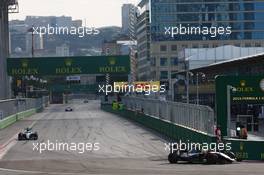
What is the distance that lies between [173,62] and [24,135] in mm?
100794

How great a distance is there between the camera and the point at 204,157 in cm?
2873

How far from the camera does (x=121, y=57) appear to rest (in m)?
77.8

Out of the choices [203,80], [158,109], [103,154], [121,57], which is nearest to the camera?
[103,154]

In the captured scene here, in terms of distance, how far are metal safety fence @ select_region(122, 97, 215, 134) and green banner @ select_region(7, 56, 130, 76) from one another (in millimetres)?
5825

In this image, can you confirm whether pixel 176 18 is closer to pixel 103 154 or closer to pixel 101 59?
pixel 101 59

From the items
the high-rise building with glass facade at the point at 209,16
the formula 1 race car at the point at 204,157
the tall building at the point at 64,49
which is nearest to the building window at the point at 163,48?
the high-rise building with glass facade at the point at 209,16

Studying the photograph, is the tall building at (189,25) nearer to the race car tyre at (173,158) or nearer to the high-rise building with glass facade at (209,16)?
the high-rise building with glass facade at (209,16)

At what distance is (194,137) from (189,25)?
106781 mm

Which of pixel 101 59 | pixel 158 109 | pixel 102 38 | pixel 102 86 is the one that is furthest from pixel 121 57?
pixel 102 38

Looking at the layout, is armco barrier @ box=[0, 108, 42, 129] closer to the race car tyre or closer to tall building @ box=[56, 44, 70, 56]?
tall building @ box=[56, 44, 70, 56]

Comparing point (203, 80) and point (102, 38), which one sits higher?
point (102, 38)

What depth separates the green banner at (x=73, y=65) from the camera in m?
77.9

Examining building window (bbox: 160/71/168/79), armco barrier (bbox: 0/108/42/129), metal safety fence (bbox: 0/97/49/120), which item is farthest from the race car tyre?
building window (bbox: 160/71/168/79)

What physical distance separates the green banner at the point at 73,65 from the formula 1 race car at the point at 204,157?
48356mm
